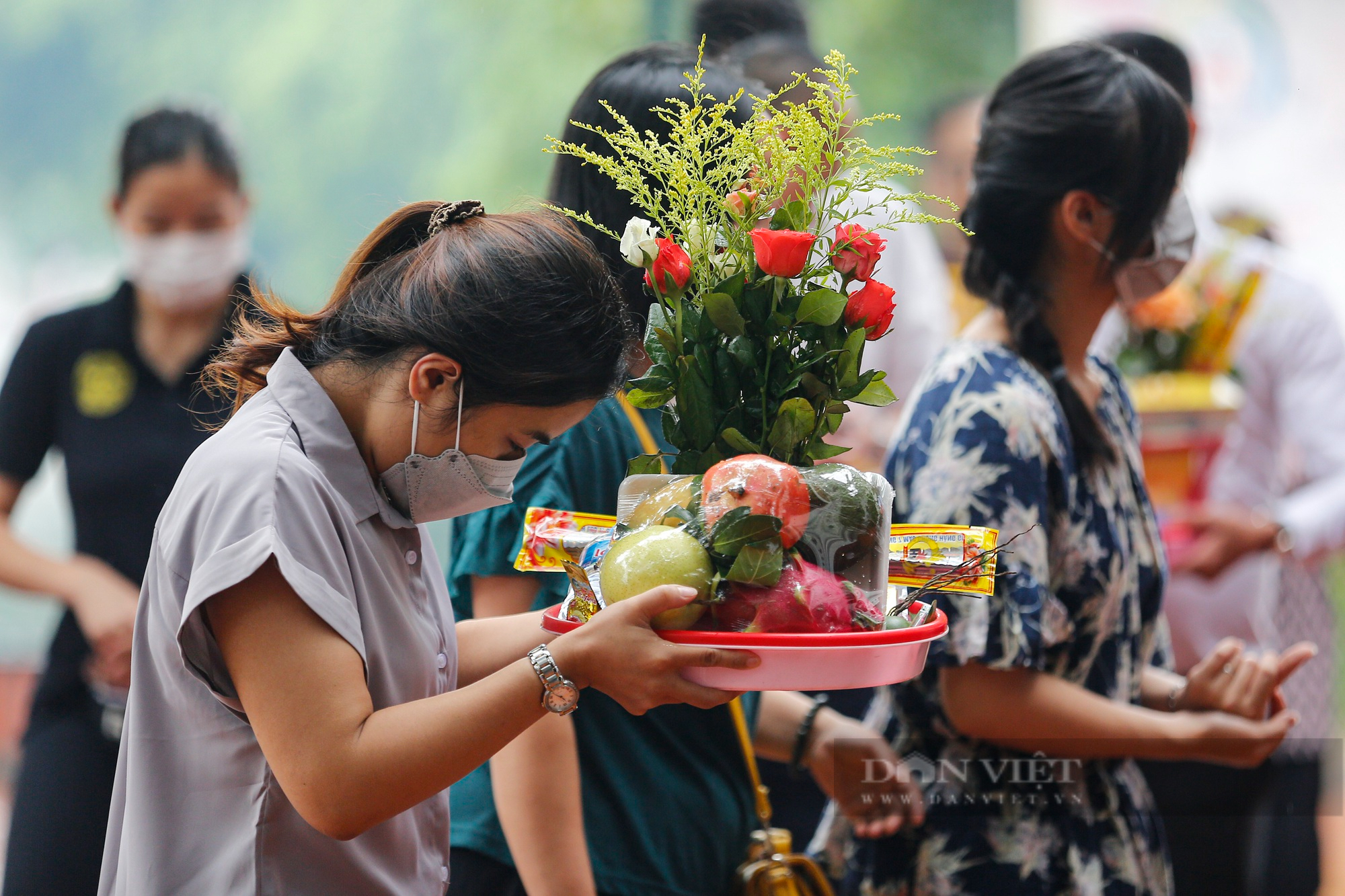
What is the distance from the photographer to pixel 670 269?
44.8 inches

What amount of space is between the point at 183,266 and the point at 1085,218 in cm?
179

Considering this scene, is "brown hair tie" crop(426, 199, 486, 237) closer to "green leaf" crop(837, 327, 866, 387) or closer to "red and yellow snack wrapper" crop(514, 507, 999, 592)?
"red and yellow snack wrapper" crop(514, 507, 999, 592)

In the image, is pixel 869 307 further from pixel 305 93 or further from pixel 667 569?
pixel 305 93

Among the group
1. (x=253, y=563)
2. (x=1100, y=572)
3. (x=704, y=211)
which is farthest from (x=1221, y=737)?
(x=253, y=563)

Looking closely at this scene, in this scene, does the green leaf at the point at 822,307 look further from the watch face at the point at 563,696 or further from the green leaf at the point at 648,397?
the watch face at the point at 563,696

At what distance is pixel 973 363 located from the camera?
1.65 meters

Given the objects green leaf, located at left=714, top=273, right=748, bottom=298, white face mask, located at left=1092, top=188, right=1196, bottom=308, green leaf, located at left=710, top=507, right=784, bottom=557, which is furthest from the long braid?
green leaf, located at left=710, top=507, right=784, bottom=557

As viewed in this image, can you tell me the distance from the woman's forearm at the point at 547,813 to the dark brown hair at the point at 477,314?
41cm

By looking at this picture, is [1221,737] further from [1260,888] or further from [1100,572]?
[1260,888]

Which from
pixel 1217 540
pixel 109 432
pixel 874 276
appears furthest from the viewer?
pixel 1217 540

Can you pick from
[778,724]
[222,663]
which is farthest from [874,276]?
[222,663]

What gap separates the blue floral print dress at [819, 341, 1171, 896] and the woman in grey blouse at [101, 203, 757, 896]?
1.89 ft

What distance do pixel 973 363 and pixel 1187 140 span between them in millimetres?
494

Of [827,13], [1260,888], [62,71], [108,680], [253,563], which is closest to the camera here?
[253,563]
